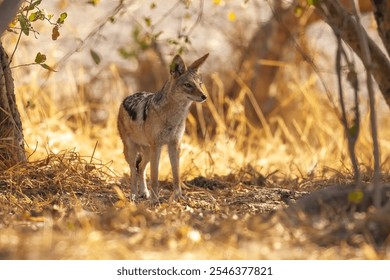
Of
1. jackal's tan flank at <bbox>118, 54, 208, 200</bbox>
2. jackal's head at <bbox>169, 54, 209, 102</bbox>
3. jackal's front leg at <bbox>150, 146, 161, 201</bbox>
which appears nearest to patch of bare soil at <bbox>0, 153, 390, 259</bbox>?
jackal's front leg at <bbox>150, 146, 161, 201</bbox>

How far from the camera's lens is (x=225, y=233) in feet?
18.0

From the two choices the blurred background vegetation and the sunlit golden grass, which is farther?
the blurred background vegetation

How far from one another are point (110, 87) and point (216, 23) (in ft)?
6.77

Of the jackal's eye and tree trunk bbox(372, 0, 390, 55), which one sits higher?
tree trunk bbox(372, 0, 390, 55)

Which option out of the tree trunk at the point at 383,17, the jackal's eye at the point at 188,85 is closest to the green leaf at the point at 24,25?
the jackal's eye at the point at 188,85

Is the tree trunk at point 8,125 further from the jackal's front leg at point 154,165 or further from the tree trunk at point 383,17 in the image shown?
the tree trunk at point 383,17

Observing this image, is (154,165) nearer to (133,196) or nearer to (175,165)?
(175,165)

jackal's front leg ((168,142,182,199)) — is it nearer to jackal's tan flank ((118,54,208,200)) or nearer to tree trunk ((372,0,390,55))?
jackal's tan flank ((118,54,208,200))

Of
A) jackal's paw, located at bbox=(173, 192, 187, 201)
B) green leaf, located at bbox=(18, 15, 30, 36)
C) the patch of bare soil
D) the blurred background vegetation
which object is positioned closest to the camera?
the patch of bare soil

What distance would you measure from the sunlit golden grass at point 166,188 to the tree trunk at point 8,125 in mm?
170

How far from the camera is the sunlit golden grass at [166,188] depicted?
517 cm

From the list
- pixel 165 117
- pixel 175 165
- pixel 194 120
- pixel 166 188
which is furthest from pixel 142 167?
pixel 194 120

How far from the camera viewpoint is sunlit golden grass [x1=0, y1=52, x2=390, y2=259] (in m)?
5.17
